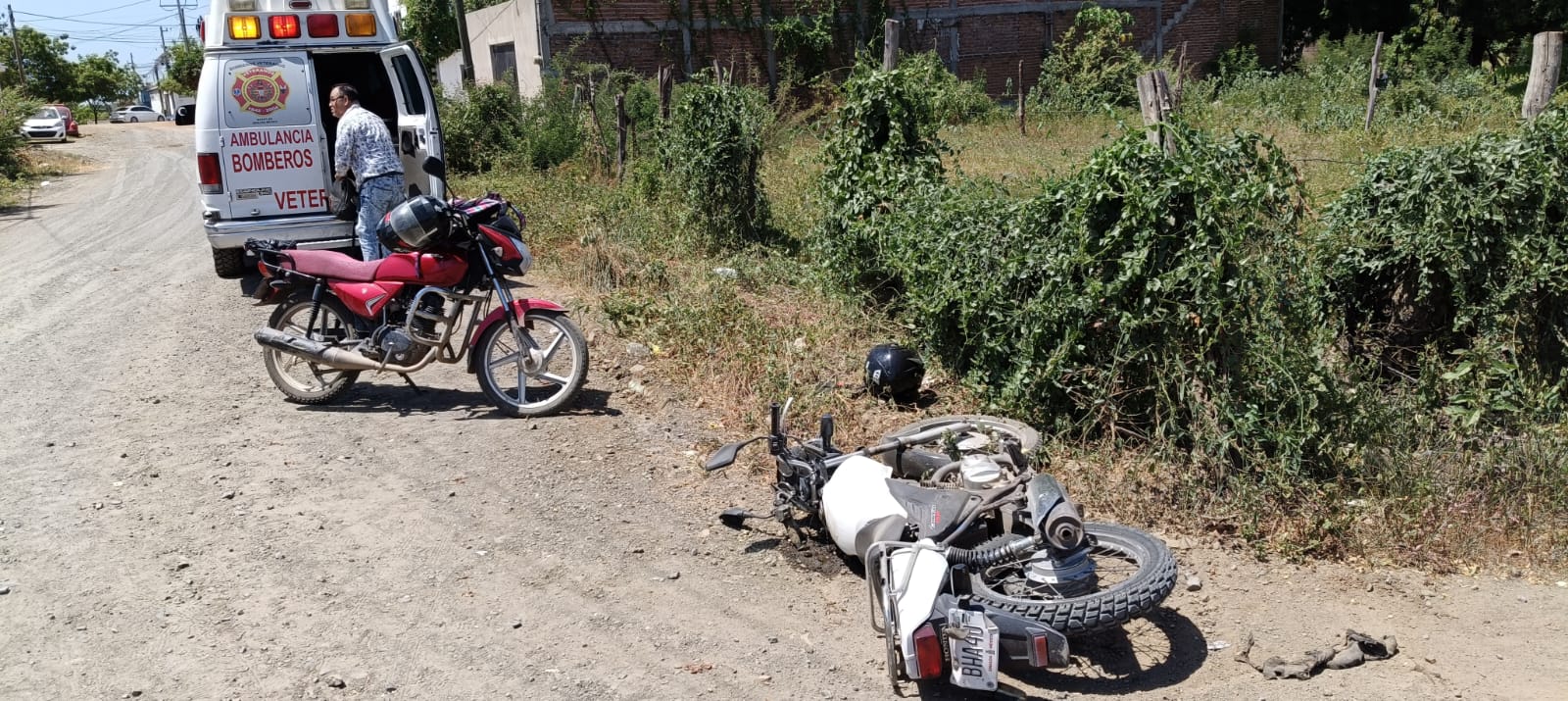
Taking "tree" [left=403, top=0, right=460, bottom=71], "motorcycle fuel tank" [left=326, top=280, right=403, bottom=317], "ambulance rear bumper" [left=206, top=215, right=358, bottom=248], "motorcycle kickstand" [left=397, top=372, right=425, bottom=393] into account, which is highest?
"tree" [left=403, top=0, right=460, bottom=71]

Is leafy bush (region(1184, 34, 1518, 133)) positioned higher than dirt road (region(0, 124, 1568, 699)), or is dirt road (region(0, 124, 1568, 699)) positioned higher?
leafy bush (region(1184, 34, 1518, 133))

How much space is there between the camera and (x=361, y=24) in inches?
372

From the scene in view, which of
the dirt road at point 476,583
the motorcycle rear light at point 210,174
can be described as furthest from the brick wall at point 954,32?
the dirt road at point 476,583

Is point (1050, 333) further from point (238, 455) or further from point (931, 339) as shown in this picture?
point (238, 455)

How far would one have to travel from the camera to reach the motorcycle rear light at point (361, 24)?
938 cm

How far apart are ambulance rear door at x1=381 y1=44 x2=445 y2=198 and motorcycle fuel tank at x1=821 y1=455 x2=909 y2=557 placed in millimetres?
6111

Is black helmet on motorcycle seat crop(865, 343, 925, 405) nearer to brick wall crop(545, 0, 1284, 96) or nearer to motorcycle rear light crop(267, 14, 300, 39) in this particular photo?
motorcycle rear light crop(267, 14, 300, 39)

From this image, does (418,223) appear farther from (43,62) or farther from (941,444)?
(43,62)

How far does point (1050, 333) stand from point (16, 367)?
21.3ft

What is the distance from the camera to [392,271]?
6469mm

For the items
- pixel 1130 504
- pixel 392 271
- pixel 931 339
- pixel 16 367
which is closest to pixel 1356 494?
pixel 1130 504

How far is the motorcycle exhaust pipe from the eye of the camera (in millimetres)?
6523

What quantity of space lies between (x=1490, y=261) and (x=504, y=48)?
25911mm

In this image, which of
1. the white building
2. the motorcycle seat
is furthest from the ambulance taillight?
the white building
